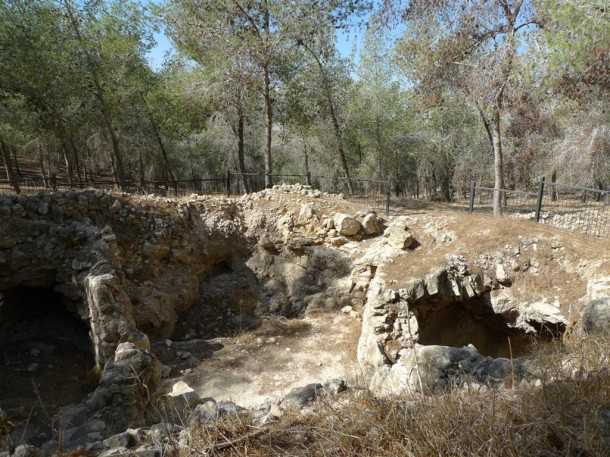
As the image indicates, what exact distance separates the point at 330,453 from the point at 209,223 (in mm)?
10255

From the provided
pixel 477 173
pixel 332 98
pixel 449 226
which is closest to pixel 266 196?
pixel 449 226

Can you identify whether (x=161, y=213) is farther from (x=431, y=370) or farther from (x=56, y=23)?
(x=56, y=23)

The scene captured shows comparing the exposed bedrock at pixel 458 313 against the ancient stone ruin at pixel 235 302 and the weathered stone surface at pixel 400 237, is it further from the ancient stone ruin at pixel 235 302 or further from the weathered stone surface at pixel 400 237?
the weathered stone surface at pixel 400 237

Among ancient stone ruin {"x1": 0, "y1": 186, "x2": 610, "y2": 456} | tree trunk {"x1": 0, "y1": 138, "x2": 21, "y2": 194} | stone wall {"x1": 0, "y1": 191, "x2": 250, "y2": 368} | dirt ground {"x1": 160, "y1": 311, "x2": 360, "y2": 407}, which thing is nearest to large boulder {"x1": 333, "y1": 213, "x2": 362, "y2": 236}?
ancient stone ruin {"x1": 0, "y1": 186, "x2": 610, "y2": 456}

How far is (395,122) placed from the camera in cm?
2262

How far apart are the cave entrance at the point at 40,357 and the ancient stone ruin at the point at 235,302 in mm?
36

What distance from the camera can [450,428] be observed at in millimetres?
2277

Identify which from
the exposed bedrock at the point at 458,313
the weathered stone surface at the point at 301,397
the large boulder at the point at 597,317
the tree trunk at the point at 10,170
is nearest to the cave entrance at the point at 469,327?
the exposed bedrock at the point at 458,313

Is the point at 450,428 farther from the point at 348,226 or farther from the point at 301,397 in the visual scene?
the point at 348,226

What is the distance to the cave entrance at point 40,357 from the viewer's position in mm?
6793

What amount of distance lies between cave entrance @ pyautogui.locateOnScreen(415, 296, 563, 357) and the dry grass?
603 cm

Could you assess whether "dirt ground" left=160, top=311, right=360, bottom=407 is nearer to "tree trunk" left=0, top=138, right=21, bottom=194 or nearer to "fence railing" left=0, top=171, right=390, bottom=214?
"fence railing" left=0, top=171, right=390, bottom=214

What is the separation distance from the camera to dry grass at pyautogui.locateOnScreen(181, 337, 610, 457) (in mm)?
2141

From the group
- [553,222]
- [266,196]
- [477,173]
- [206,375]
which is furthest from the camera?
[477,173]
